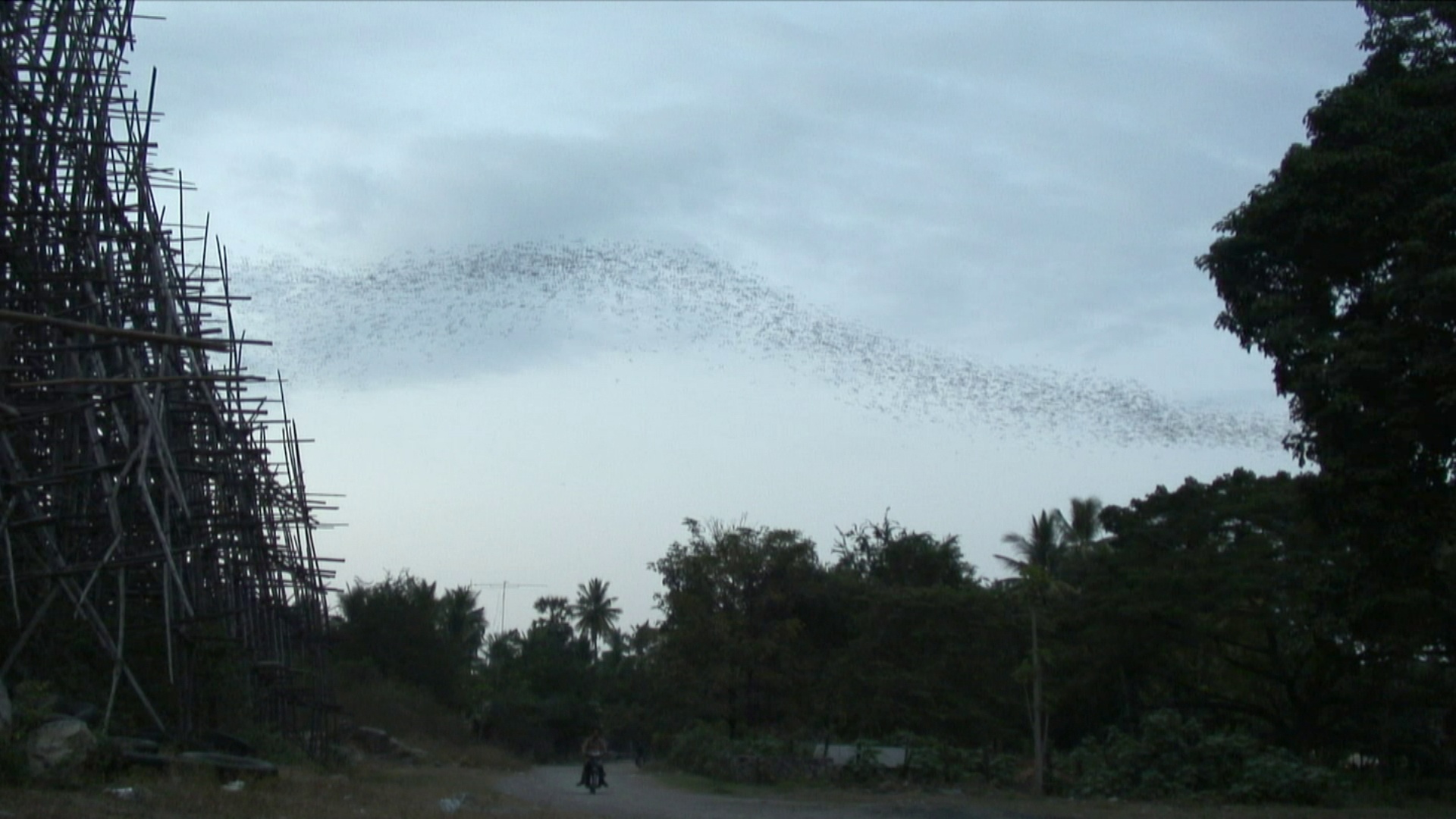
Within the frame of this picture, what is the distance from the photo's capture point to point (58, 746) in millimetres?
12789

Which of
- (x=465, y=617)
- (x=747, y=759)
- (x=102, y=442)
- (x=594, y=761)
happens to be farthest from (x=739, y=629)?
(x=465, y=617)

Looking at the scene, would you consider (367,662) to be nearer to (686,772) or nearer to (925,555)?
(686,772)

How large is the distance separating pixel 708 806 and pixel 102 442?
31.2 ft

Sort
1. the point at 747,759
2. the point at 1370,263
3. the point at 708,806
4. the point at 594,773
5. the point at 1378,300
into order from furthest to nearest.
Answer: the point at 747,759
the point at 594,773
the point at 708,806
the point at 1370,263
the point at 1378,300

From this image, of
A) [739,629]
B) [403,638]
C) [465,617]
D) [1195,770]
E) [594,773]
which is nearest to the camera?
[594,773]

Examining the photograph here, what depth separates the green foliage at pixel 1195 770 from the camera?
23.8 meters

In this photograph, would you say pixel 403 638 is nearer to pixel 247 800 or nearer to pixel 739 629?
pixel 739 629

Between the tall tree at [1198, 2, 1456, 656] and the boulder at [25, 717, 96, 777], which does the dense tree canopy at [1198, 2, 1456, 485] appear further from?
the boulder at [25, 717, 96, 777]

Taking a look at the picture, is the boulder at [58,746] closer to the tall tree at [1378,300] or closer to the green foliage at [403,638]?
the tall tree at [1378,300]

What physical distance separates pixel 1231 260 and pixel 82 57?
1511cm

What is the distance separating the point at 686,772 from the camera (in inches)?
1361

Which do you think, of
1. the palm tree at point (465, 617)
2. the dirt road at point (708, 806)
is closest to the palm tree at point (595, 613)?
the palm tree at point (465, 617)

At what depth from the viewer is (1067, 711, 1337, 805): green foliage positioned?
23.8m

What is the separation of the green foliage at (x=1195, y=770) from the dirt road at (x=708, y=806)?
179 inches
